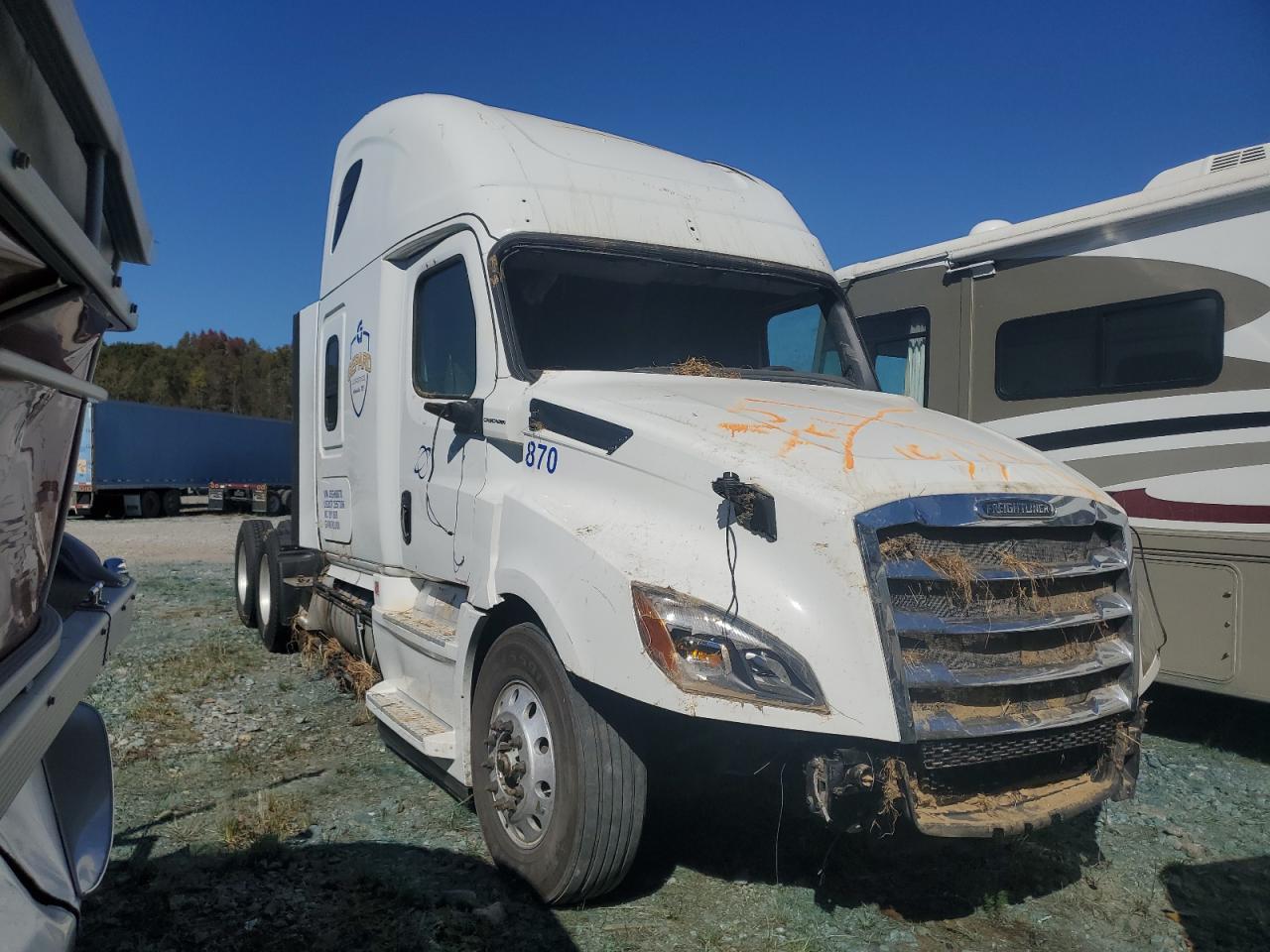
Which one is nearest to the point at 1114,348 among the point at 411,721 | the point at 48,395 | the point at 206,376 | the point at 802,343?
the point at 802,343

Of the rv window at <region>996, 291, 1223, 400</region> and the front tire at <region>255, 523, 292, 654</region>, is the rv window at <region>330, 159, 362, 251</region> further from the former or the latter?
the rv window at <region>996, 291, 1223, 400</region>

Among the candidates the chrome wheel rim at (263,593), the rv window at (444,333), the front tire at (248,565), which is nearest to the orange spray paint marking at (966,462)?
the rv window at (444,333)

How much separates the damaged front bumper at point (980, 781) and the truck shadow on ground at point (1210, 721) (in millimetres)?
2610

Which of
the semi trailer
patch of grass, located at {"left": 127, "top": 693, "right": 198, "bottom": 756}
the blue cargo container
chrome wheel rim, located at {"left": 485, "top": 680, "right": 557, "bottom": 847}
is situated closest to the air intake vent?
chrome wheel rim, located at {"left": 485, "top": 680, "right": 557, "bottom": 847}

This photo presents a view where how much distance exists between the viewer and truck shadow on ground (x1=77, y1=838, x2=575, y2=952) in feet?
10.7

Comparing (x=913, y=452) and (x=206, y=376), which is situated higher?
(x=206, y=376)

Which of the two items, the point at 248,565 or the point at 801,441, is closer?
the point at 801,441

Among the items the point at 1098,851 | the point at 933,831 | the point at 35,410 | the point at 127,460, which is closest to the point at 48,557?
the point at 35,410

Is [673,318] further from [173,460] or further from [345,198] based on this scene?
[173,460]

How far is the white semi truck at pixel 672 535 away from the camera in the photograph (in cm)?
297

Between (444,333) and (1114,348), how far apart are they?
14.0ft

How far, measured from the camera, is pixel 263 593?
8539 millimetres

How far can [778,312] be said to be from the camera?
16.5ft

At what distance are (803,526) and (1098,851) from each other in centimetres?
237
